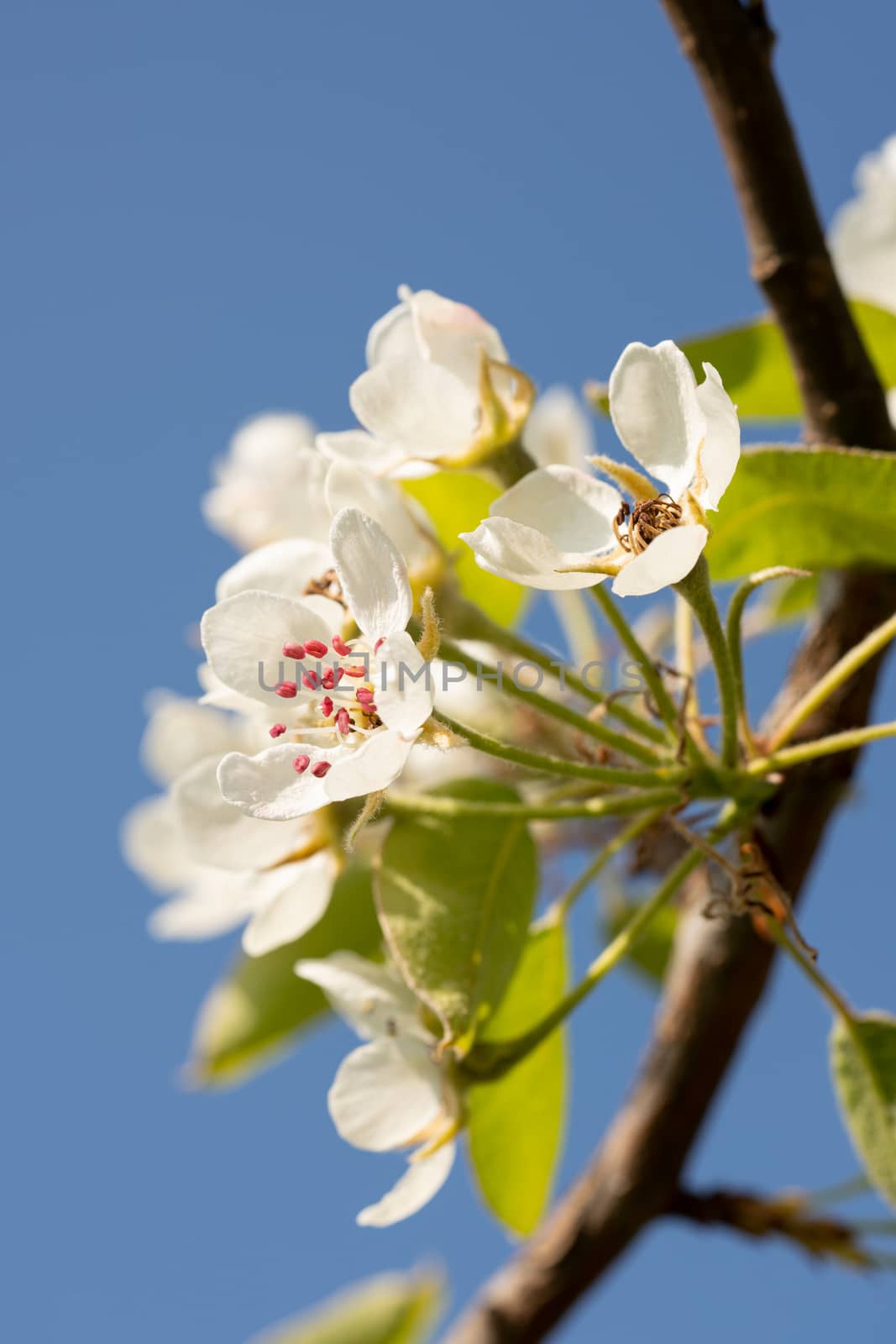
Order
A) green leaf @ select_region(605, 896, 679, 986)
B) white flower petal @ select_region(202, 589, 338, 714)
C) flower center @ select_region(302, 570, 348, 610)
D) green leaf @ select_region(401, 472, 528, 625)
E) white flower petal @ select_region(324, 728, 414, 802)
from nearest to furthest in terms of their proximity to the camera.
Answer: white flower petal @ select_region(324, 728, 414, 802)
white flower petal @ select_region(202, 589, 338, 714)
flower center @ select_region(302, 570, 348, 610)
green leaf @ select_region(401, 472, 528, 625)
green leaf @ select_region(605, 896, 679, 986)

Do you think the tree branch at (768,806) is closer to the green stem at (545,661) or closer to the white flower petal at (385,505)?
the green stem at (545,661)

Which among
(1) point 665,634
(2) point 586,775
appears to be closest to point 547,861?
(1) point 665,634

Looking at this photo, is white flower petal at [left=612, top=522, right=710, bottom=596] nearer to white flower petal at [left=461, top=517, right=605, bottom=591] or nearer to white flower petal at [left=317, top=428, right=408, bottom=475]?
white flower petal at [left=461, top=517, right=605, bottom=591]

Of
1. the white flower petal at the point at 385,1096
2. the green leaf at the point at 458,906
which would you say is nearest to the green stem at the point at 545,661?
the green leaf at the point at 458,906

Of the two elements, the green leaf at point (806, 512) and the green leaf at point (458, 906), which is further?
the green leaf at point (806, 512)

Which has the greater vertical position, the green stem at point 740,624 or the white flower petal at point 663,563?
the white flower petal at point 663,563

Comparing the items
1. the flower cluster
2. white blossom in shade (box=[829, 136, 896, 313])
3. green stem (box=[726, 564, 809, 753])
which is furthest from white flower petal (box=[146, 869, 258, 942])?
white blossom in shade (box=[829, 136, 896, 313])
